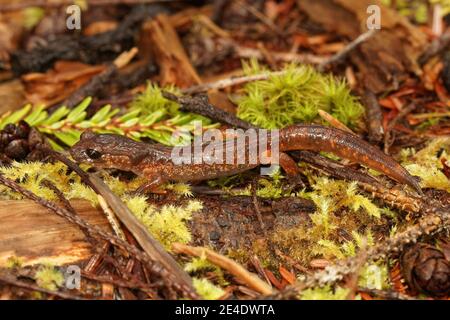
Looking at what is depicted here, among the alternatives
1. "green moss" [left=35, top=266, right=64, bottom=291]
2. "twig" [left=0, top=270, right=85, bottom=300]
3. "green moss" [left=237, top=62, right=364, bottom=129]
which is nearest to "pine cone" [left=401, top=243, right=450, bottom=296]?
"green moss" [left=237, top=62, right=364, bottom=129]

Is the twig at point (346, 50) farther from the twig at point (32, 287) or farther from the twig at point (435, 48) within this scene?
the twig at point (32, 287)

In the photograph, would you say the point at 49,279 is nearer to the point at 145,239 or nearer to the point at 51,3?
the point at 145,239

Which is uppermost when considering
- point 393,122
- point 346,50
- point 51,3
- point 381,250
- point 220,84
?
point 51,3

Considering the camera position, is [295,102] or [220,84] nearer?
[295,102]

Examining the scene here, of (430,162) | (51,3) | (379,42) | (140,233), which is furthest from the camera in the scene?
(51,3)

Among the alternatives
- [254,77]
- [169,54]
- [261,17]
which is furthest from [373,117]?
[261,17]

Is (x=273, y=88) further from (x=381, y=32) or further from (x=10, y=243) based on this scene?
(x=10, y=243)
